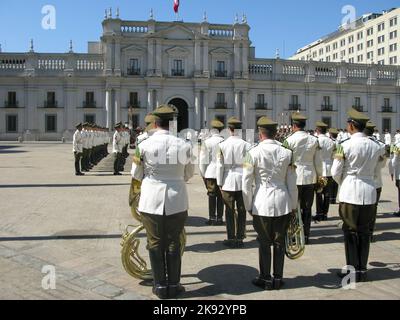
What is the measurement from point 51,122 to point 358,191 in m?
49.7

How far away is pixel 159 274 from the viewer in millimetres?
4773

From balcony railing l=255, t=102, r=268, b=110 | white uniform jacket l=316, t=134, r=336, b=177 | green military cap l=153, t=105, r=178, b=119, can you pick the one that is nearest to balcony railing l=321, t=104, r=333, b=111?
balcony railing l=255, t=102, r=268, b=110

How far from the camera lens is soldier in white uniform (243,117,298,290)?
507cm

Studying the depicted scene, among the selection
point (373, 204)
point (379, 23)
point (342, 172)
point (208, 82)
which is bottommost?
point (373, 204)

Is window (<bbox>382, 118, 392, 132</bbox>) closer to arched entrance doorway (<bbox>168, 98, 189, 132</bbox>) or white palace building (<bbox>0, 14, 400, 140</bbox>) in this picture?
white palace building (<bbox>0, 14, 400, 140</bbox>)

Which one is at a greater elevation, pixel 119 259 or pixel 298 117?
pixel 298 117

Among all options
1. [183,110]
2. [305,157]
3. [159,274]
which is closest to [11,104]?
[183,110]

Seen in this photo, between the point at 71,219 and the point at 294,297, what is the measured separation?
5.23 m

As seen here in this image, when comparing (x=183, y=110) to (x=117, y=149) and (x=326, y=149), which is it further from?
(x=326, y=149)

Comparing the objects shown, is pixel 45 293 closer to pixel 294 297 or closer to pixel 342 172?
pixel 294 297

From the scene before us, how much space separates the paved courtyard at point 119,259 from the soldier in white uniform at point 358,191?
15.1 inches
